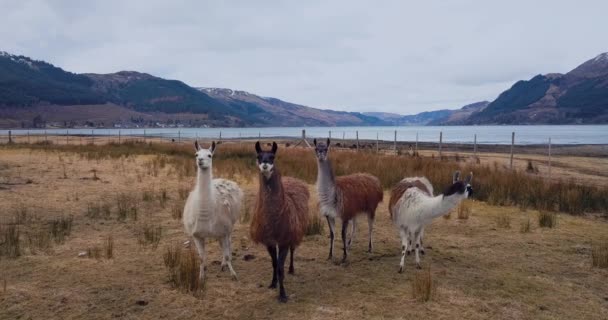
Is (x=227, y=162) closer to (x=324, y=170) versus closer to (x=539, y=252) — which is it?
(x=324, y=170)

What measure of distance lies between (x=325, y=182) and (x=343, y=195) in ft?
1.25

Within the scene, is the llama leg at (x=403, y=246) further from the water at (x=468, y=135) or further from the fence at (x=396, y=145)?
the water at (x=468, y=135)

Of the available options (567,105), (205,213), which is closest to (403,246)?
(205,213)

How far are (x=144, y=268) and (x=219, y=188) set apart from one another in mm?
1380

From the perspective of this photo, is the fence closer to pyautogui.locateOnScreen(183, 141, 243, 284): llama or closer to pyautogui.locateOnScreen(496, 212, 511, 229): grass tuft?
pyautogui.locateOnScreen(496, 212, 511, 229): grass tuft

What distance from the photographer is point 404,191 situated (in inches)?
259

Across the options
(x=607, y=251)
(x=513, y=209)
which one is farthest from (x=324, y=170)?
(x=513, y=209)

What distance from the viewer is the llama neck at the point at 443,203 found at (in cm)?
571

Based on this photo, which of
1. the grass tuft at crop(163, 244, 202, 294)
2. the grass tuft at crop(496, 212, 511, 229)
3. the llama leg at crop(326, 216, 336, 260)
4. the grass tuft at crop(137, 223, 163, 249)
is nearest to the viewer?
the grass tuft at crop(163, 244, 202, 294)

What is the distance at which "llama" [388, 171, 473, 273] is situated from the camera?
18.8 feet

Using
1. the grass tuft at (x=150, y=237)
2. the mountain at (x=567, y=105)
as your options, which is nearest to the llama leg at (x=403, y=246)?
the grass tuft at (x=150, y=237)

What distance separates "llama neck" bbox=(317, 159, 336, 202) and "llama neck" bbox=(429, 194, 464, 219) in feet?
4.58

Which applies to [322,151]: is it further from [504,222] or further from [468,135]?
[468,135]

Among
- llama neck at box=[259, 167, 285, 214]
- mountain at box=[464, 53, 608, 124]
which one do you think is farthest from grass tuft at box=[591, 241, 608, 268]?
mountain at box=[464, 53, 608, 124]
